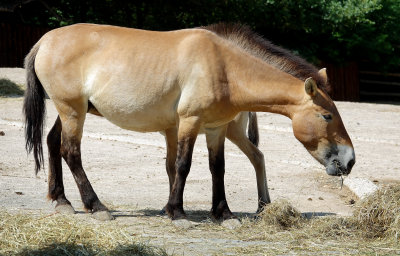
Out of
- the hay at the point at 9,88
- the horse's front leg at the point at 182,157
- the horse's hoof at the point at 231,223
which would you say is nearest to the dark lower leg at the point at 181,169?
the horse's front leg at the point at 182,157

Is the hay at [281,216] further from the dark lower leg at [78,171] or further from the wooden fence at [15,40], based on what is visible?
the wooden fence at [15,40]

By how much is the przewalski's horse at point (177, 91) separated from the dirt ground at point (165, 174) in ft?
2.50

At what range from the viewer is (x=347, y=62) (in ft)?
81.4

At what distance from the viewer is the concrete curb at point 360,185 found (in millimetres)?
8422

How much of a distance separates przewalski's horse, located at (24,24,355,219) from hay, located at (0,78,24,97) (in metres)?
8.76

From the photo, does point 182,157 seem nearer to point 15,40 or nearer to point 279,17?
point 279,17

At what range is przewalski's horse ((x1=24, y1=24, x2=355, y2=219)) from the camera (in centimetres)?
675

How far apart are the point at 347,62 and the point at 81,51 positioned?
62.7 feet

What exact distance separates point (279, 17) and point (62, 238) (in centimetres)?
1656

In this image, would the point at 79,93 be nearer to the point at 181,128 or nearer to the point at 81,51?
the point at 81,51

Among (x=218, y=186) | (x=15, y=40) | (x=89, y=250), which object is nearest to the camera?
(x=89, y=250)

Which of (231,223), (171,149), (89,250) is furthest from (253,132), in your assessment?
(89,250)

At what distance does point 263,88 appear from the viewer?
270 inches

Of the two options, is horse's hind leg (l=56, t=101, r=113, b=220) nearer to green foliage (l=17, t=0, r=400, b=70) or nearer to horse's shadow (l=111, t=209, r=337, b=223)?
horse's shadow (l=111, t=209, r=337, b=223)
